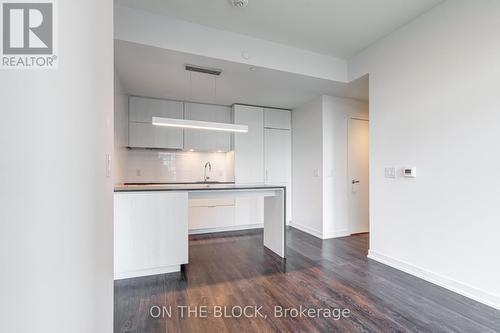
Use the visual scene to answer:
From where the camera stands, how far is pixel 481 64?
6.44 ft

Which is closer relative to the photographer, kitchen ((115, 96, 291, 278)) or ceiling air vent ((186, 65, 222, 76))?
ceiling air vent ((186, 65, 222, 76))

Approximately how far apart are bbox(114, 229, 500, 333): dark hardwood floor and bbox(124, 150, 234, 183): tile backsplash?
193 centimetres

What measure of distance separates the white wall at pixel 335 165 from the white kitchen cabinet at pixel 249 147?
130 cm

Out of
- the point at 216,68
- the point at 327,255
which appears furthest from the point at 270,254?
the point at 216,68

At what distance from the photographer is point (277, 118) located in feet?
15.6

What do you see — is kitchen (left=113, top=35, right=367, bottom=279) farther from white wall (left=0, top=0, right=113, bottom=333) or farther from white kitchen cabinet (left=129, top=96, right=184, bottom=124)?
white wall (left=0, top=0, right=113, bottom=333)

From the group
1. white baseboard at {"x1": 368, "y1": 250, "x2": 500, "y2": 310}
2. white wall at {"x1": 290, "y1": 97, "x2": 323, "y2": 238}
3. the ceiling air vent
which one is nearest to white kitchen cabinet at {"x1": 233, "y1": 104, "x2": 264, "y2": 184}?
white wall at {"x1": 290, "y1": 97, "x2": 323, "y2": 238}

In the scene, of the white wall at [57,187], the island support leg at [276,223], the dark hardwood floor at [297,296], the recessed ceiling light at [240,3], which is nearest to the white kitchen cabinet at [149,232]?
the dark hardwood floor at [297,296]

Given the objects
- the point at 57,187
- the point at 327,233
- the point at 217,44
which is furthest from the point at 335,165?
the point at 57,187

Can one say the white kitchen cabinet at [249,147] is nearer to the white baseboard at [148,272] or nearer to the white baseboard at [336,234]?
the white baseboard at [336,234]

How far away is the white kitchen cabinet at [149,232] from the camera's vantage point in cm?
233

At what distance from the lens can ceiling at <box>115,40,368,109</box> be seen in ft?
8.51

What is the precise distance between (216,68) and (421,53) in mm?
2303

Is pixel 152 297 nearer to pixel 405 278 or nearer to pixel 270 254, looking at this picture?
pixel 270 254
